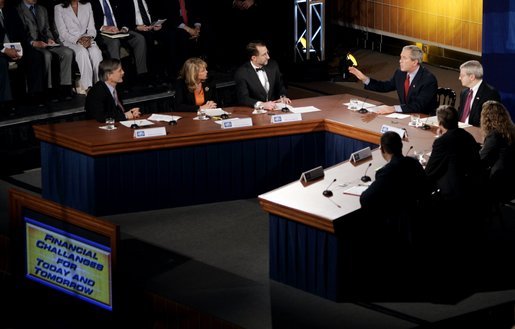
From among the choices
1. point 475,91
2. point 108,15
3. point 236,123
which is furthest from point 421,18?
point 236,123

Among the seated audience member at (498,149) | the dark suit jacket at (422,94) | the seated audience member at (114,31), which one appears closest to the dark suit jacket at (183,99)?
the dark suit jacket at (422,94)

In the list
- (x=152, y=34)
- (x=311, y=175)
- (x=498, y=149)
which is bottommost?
(x=311, y=175)

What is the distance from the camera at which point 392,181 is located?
7.50 m

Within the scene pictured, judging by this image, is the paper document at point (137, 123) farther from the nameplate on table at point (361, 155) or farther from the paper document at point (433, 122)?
the paper document at point (433, 122)

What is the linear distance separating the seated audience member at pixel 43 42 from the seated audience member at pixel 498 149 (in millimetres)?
4845

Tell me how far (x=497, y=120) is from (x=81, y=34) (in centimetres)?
508

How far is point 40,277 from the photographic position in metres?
7.04

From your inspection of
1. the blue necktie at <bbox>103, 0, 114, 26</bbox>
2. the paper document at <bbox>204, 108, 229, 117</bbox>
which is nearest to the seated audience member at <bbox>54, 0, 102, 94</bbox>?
the blue necktie at <bbox>103, 0, 114, 26</bbox>

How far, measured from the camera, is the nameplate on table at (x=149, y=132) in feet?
30.0

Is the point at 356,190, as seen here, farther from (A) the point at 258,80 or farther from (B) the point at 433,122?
(A) the point at 258,80

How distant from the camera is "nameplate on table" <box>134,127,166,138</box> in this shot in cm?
914

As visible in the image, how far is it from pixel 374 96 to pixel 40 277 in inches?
275

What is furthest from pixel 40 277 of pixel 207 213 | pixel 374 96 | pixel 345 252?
pixel 374 96

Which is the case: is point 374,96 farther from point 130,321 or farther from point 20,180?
point 130,321
